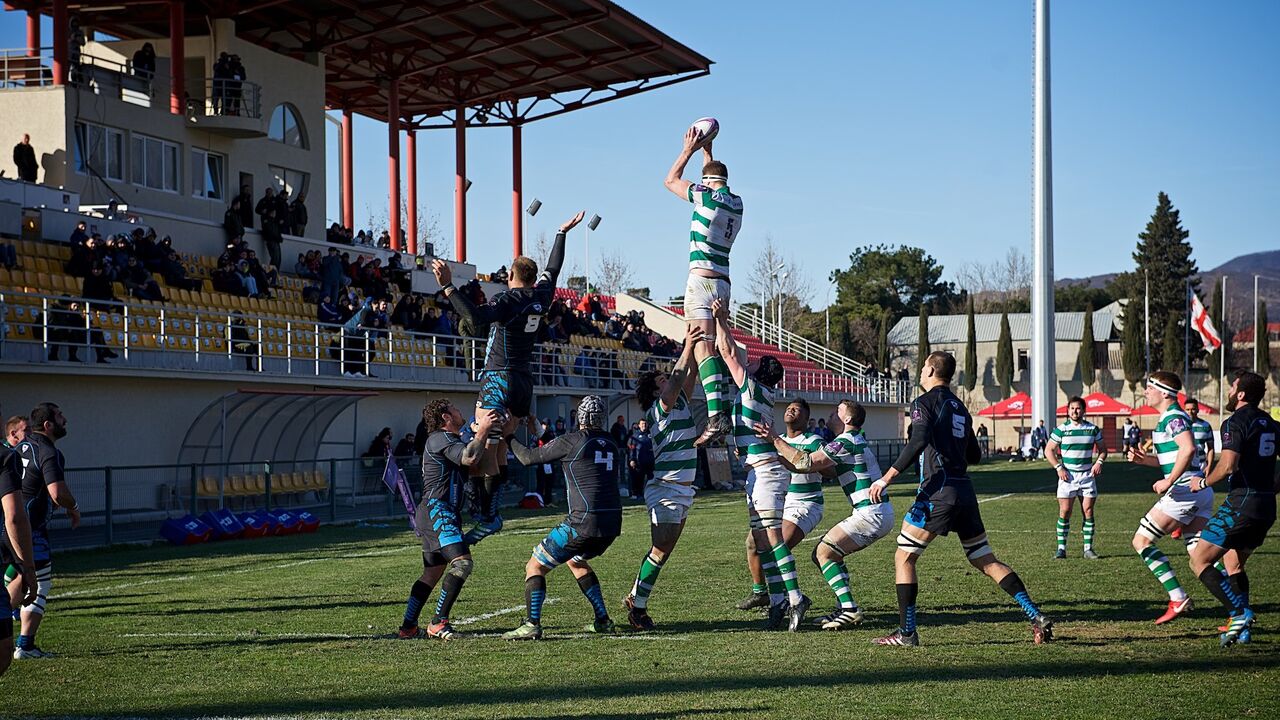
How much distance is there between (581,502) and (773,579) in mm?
1812

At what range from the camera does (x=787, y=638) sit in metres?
9.85

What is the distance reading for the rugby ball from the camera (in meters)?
10.4

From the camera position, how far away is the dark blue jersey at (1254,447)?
965 centimetres

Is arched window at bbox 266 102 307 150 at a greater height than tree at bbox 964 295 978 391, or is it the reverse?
arched window at bbox 266 102 307 150

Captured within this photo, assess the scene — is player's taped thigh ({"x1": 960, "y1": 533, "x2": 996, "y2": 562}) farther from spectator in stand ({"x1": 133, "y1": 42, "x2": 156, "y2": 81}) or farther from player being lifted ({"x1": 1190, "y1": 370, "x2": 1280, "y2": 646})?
spectator in stand ({"x1": 133, "y1": 42, "x2": 156, "y2": 81})

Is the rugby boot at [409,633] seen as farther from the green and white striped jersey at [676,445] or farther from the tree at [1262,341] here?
the tree at [1262,341]

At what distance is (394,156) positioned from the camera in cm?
4266

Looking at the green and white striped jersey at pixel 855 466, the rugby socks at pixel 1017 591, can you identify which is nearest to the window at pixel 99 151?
the green and white striped jersey at pixel 855 466

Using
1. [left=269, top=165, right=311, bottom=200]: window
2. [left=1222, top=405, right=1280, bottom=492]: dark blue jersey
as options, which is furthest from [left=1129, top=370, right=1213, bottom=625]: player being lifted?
[left=269, top=165, right=311, bottom=200]: window

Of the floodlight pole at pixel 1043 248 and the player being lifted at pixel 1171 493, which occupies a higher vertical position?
the floodlight pole at pixel 1043 248

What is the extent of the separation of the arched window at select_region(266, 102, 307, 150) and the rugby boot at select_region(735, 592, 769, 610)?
29067 mm

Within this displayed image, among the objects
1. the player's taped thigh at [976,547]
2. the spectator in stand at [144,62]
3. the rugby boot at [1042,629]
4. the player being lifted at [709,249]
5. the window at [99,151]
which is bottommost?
the rugby boot at [1042,629]

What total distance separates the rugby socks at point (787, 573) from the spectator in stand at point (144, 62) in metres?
27.1

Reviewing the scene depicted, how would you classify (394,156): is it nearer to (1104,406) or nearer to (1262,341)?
(1104,406)
